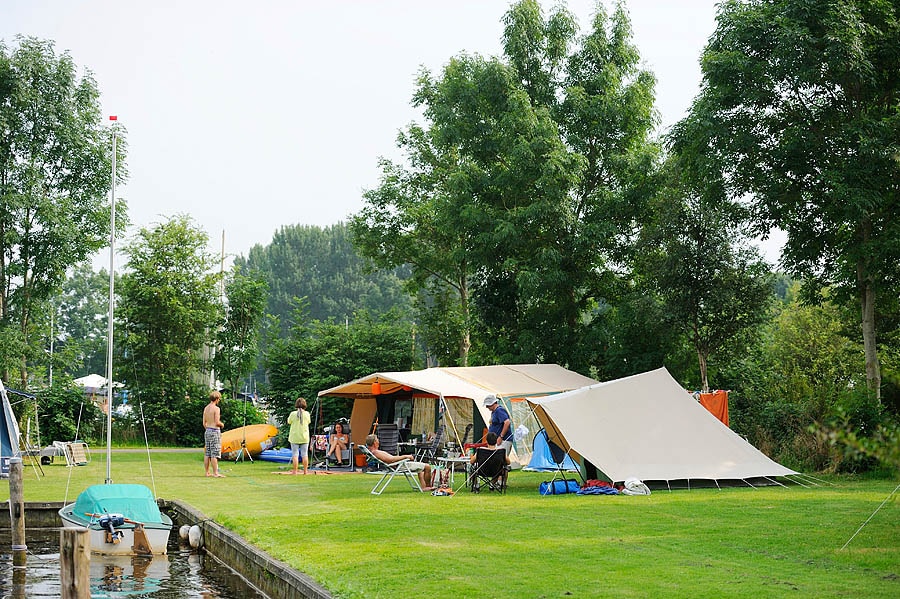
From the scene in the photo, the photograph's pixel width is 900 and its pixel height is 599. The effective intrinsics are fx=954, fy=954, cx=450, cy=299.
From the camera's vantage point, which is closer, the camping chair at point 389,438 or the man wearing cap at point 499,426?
the man wearing cap at point 499,426

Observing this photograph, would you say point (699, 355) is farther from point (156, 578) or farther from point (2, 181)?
point (2, 181)

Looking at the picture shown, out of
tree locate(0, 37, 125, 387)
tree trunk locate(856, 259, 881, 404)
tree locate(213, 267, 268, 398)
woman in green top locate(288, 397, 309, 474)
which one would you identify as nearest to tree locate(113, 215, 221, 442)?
tree locate(213, 267, 268, 398)

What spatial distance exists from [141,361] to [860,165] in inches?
791

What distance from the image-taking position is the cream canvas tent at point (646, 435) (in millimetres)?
13305

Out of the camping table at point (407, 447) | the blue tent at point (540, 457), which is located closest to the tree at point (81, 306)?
the camping table at point (407, 447)

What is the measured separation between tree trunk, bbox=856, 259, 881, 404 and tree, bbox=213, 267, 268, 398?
16901 millimetres

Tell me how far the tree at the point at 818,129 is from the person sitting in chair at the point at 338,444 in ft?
29.0

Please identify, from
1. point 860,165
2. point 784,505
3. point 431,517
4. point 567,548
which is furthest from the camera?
point 860,165

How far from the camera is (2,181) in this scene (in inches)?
971

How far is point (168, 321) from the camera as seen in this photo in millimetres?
27109

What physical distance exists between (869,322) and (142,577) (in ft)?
41.7

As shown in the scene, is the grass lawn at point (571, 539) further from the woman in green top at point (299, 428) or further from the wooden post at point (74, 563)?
the woman in green top at point (299, 428)

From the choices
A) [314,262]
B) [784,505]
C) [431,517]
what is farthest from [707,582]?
[314,262]

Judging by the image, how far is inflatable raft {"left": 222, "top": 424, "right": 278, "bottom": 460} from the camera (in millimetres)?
20812
